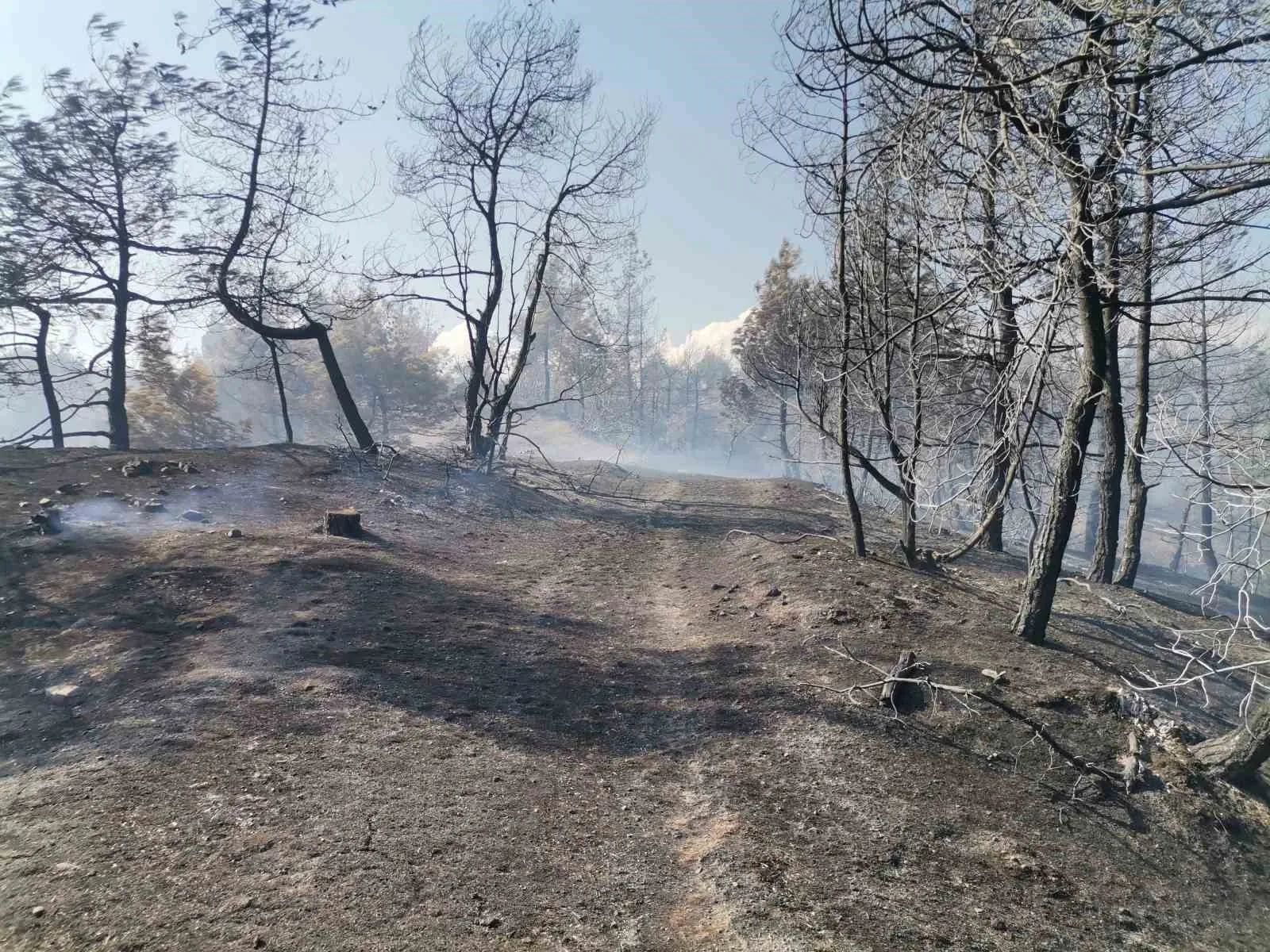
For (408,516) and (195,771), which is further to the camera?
(408,516)

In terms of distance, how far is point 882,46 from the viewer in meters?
5.05

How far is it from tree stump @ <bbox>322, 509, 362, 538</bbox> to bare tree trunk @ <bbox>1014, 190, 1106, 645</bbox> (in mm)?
7695

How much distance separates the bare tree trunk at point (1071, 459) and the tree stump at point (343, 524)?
303 inches

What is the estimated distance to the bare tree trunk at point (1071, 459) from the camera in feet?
17.0

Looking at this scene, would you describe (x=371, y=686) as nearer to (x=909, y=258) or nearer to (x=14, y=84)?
(x=909, y=258)

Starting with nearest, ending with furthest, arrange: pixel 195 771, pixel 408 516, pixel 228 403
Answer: pixel 195 771
pixel 408 516
pixel 228 403

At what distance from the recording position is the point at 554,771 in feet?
13.8

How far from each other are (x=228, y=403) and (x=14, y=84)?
148 ft

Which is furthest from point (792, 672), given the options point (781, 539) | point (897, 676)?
point (781, 539)

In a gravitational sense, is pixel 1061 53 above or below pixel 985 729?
above

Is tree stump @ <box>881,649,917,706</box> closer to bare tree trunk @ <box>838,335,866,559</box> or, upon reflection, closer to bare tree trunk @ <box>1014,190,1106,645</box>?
bare tree trunk @ <box>1014,190,1106,645</box>

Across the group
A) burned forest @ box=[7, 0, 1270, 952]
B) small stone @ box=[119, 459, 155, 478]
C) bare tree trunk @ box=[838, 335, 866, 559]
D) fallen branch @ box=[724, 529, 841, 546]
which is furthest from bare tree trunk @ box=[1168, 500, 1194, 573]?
small stone @ box=[119, 459, 155, 478]

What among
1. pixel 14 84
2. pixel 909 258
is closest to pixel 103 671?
pixel 909 258

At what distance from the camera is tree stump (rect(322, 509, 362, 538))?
895 centimetres
